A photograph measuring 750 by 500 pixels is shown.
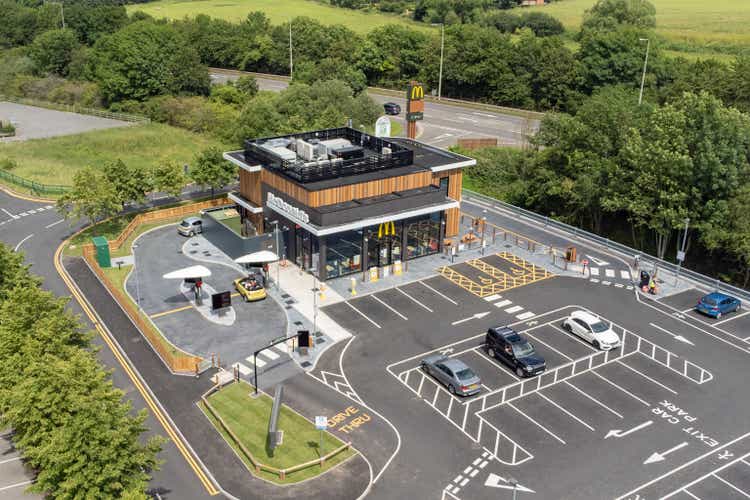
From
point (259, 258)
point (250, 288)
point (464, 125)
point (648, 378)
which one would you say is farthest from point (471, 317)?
point (464, 125)

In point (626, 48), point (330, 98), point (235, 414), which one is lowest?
point (235, 414)

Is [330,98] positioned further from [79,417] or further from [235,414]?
[79,417]

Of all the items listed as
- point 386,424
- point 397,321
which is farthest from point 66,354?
point 397,321

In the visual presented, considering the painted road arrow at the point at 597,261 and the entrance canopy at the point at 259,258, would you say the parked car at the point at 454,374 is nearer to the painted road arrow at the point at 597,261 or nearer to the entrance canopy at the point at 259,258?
the entrance canopy at the point at 259,258

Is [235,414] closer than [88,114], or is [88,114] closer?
[235,414]

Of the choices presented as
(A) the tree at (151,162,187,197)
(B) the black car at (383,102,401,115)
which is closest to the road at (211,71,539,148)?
(B) the black car at (383,102,401,115)

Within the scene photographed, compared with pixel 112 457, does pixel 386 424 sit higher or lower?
lower
